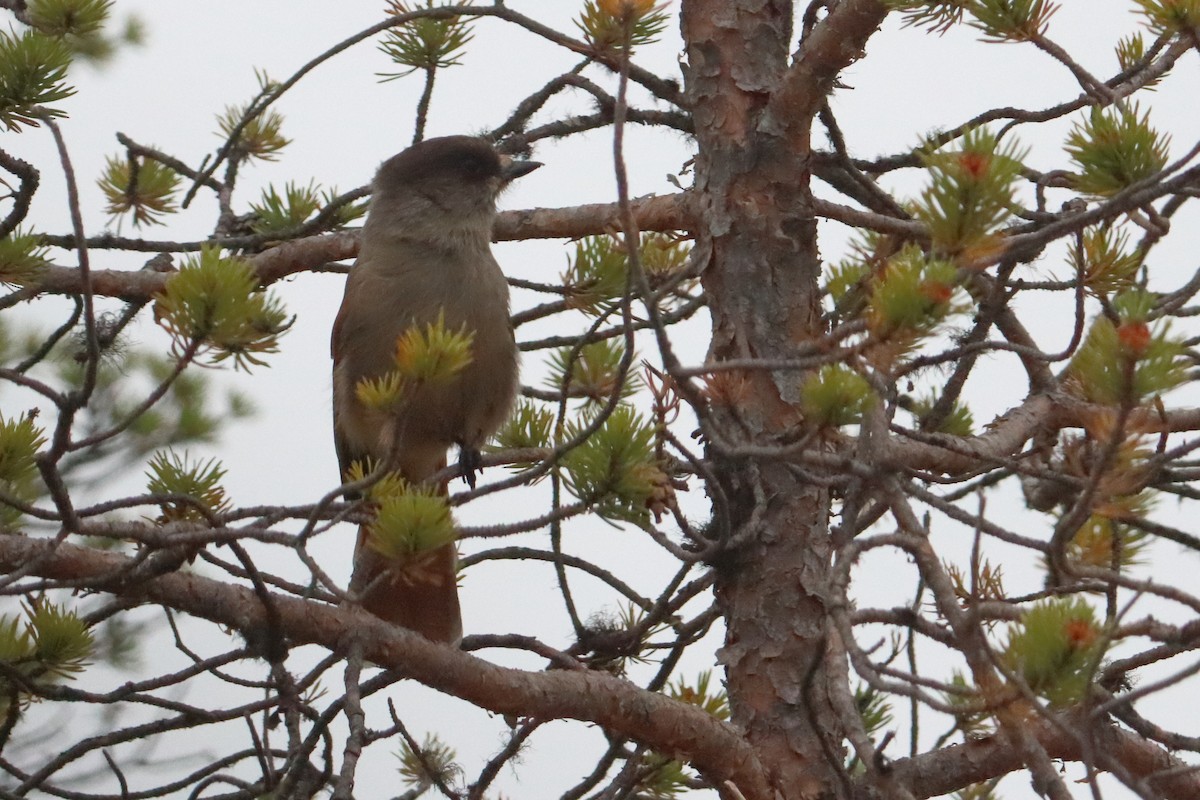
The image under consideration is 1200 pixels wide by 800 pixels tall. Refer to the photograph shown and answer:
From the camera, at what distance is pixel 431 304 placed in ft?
12.9

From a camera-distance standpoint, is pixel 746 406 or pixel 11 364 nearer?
pixel 746 406

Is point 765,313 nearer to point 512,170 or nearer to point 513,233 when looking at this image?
point 513,233

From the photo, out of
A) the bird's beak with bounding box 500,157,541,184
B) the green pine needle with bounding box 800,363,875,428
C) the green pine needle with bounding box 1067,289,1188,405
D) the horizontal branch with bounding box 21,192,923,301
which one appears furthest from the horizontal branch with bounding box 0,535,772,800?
the bird's beak with bounding box 500,157,541,184

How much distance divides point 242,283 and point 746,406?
1.34 m

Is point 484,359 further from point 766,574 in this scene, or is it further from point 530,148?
point 766,574

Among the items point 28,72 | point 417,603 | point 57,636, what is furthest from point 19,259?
point 417,603

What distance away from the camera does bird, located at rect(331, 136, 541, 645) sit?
12.8 feet

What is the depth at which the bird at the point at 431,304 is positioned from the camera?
3.89 m

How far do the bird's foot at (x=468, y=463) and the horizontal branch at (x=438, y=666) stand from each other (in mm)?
1395

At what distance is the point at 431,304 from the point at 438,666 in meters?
1.64

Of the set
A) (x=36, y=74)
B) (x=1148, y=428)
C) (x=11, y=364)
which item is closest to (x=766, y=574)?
(x=1148, y=428)

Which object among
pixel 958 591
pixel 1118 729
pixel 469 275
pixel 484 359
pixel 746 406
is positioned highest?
pixel 469 275

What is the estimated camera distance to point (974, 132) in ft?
6.05

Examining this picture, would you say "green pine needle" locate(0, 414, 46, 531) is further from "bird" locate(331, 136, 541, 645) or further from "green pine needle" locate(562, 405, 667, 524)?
"bird" locate(331, 136, 541, 645)
